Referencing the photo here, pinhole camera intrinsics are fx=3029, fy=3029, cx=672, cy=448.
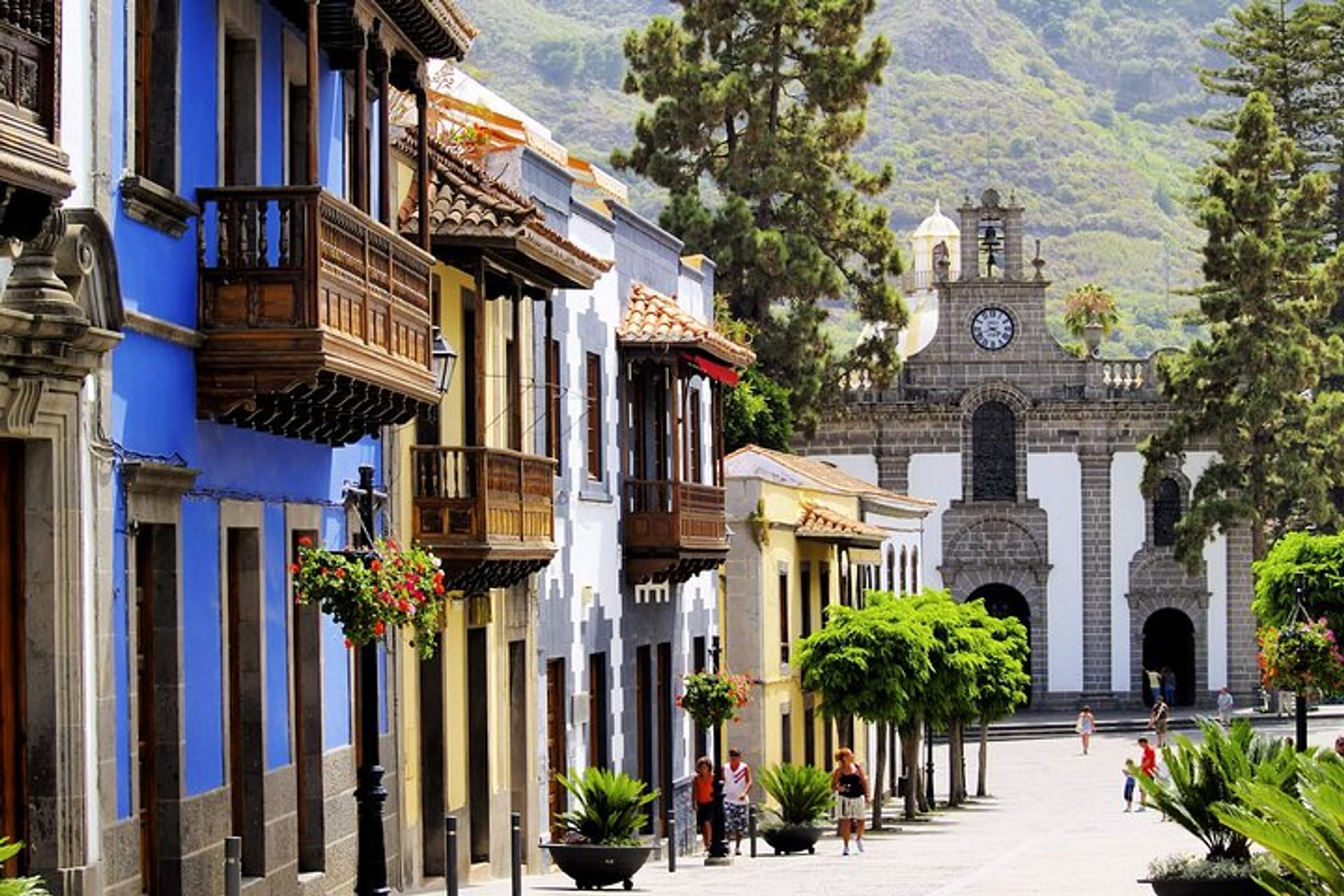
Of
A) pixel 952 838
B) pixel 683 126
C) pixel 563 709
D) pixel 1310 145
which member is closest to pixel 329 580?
pixel 563 709

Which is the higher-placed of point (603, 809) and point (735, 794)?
point (603, 809)

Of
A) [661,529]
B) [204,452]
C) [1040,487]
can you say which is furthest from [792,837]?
[1040,487]

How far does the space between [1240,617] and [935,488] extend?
9.24 m

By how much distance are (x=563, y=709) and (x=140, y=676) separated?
1473cm

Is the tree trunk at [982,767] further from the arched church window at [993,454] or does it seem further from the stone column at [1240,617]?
the stone column at [1240,617]

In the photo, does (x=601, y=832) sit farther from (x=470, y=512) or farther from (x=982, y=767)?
(x=982, y=767)

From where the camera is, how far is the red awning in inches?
1433

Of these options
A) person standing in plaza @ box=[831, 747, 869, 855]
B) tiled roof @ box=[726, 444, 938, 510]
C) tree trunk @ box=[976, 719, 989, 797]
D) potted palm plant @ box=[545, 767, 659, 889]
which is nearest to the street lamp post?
potted palm plant @ box=[545, 767, 659, 889]

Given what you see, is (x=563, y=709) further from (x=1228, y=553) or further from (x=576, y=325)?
(x=1228, y=553)

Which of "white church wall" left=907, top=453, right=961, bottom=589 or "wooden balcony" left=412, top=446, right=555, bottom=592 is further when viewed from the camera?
"white church wall" left=907, top=453, right=961, bottom=589

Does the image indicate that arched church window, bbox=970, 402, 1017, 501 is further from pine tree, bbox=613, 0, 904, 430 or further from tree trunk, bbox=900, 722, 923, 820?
tree trunk, bbox=900, 722, 923, 820

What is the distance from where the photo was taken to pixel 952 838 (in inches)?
1695

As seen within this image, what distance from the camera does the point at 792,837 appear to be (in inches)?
1464

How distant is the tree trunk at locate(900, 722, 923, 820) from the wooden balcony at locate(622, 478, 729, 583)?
13.5 meters
